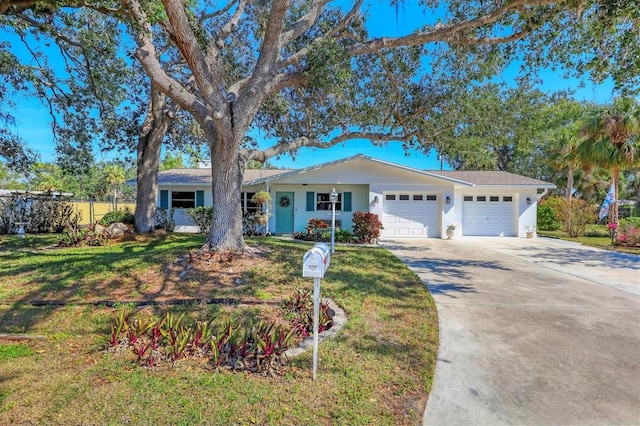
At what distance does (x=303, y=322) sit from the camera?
428 cm

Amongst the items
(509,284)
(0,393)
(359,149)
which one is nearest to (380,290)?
(509,284)

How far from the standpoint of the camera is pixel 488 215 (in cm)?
1627

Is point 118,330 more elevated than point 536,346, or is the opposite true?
point 118,330

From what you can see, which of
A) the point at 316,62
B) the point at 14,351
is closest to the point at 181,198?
the point at 316,62

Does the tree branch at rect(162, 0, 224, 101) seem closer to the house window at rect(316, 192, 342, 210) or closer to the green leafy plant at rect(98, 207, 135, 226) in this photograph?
the green leafy plant at rect(98, 207, 135, 226)

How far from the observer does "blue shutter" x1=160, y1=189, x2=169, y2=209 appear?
16.3m

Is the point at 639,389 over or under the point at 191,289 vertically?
under

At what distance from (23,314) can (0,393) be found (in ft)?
8.00

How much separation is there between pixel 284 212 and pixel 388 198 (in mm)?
5103

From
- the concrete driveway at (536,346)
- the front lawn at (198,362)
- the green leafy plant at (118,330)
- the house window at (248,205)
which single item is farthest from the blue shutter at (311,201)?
the green leafy plant at (118,330)

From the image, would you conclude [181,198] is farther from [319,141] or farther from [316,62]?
[316,62]

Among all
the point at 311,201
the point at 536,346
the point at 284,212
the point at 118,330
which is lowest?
the point at 536,346

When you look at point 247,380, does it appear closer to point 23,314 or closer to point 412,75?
point 23,314

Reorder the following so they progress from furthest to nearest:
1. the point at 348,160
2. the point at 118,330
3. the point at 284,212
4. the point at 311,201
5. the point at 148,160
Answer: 1. the point at 284,212
2. the point at 311,201
3. the point at 348,160
4. the point at 148,160
5. the point at 118,330
